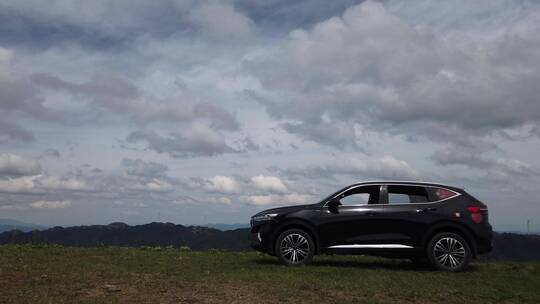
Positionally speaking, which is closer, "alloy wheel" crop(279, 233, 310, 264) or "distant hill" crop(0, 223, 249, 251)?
"alloy wheel" crop(279, 233, 310, 264)

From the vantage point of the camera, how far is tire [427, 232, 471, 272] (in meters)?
11.4

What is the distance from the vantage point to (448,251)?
1148cm

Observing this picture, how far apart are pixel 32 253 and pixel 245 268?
5.47 meters

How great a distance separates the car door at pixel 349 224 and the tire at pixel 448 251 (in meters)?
1.23

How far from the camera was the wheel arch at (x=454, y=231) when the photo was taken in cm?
1150

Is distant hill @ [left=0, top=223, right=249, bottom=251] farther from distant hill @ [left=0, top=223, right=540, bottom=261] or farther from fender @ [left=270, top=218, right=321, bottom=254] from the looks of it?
fender @ [left=270, top=218, right=321, bottom=254]

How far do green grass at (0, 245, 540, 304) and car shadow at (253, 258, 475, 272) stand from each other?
24mm

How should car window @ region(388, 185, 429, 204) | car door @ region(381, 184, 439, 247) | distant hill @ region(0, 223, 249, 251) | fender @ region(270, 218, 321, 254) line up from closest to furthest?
car door @ region(381, 184, 439, 247)
fender @ region(270, 218, 321, 254)
car window @ region(388, 185, 429, 204)
distant hill @ region(0, 223, 249, 251)

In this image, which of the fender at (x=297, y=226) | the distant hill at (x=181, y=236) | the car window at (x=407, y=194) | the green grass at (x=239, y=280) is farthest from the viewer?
the distant hill at (x=181, y=236)

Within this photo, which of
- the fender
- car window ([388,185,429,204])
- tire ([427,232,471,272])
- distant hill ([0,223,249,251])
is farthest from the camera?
distant hill ([0,223,249,251])

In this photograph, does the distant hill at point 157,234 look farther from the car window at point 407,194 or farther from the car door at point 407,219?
the car door at point 407,219

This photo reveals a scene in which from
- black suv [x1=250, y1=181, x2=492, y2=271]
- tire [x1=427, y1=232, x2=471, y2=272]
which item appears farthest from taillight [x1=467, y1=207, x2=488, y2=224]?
tire [x1=427, y1=232, x2=471, y2=272]

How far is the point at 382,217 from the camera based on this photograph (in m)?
11.6

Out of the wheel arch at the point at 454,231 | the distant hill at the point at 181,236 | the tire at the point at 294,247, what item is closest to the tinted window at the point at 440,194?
the wheel arch at the point at 454,231
